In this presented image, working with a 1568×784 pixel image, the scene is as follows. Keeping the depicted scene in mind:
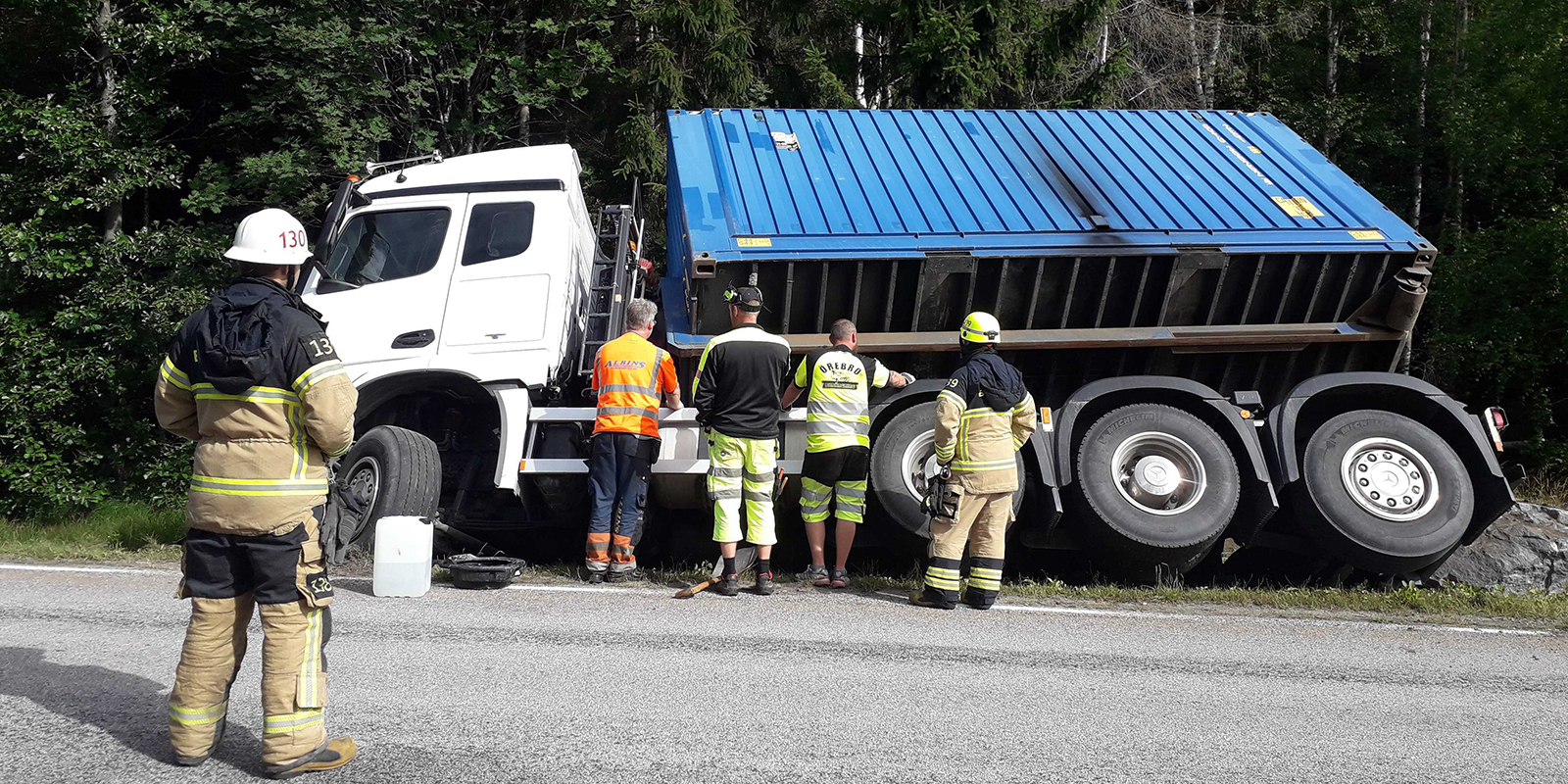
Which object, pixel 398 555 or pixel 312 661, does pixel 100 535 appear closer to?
pixel 398 555

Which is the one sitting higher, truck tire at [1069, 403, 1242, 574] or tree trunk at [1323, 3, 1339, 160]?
tree trunk at [1323, 3, 1339, 160]

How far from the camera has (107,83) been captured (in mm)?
11078

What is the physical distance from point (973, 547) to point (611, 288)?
10.7ft

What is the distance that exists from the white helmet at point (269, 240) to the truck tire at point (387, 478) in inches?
113

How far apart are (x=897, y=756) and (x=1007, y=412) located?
8.78ft

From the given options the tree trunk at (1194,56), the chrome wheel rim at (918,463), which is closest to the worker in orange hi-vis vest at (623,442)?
the chrome wheel rim at (918,463)

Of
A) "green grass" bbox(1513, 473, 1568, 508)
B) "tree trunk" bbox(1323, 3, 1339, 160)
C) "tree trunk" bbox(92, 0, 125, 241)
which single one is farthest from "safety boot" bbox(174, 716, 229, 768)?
"tree trunk" bbox(1323, 3, 1339, 160)

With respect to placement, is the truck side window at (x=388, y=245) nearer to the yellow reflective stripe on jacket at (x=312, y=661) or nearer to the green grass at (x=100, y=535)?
the green grass at (x=100, y=535)

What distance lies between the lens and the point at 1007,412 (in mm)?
5555

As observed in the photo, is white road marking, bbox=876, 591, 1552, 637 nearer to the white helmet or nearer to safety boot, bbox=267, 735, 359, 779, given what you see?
safety boot, bbox=267, 735, 359, 779

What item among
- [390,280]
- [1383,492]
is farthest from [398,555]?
[1383,492]

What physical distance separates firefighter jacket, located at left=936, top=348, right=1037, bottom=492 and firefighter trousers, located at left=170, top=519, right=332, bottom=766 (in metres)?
3.35

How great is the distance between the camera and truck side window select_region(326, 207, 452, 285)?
6605 mm

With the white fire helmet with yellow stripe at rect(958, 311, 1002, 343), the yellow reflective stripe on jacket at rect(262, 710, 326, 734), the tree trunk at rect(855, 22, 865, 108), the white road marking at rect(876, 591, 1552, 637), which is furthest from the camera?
the tree trunk at rect(855, 22, 865, 108)
